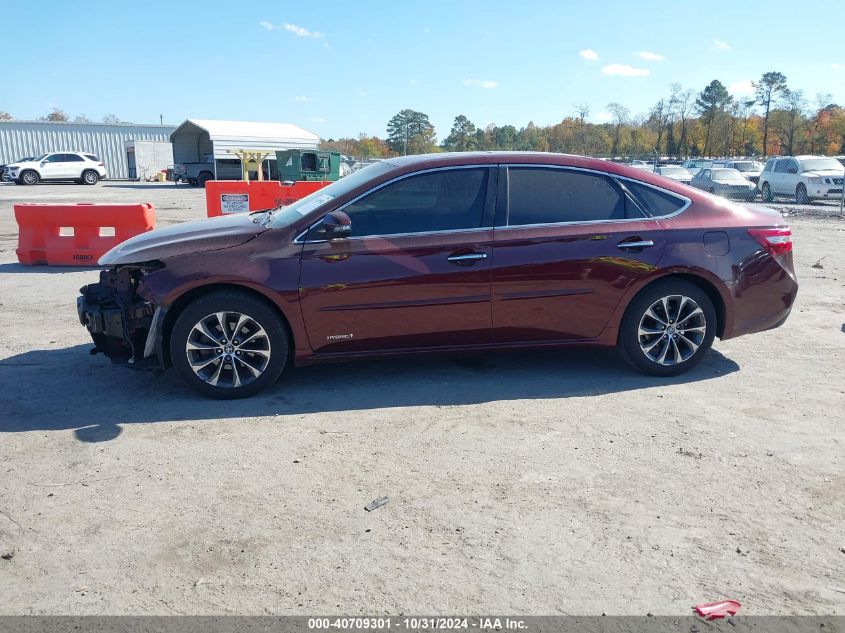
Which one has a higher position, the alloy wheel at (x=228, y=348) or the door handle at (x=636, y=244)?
the door handle at (x=636, y=244)

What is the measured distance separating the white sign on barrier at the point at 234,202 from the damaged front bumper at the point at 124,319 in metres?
7.53

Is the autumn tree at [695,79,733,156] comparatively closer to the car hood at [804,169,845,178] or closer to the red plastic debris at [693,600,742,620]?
the car hood at [804,169,845,178]

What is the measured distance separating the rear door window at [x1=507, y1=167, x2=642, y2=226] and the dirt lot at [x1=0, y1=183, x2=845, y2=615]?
4.03ft

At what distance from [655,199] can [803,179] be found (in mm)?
21952

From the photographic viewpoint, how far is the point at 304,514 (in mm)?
3418

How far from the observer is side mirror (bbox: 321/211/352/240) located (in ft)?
15.9

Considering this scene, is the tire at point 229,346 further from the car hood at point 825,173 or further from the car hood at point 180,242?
the car hood at point 825,173

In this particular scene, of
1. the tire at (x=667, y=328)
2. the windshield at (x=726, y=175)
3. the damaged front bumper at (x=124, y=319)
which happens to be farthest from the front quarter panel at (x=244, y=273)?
the windshield at (x=726, y=175)

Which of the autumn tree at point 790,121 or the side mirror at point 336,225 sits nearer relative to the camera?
the side mirror at point 336,225

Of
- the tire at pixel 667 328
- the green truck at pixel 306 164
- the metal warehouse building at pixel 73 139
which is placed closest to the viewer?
the tire at pixel 667 328

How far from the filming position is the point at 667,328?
17.5ft

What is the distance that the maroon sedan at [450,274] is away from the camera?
4840mm

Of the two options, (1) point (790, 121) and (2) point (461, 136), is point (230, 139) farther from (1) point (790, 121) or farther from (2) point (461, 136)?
(1) point (790, 121)

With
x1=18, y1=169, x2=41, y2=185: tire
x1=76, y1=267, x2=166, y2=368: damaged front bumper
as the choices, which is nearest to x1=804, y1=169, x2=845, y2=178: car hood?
x1=76, y1=267, x2=166, y2=368: damaged front bumper
